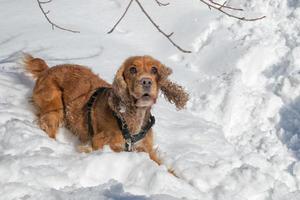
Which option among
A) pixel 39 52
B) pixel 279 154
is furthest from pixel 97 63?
pixel 279 154

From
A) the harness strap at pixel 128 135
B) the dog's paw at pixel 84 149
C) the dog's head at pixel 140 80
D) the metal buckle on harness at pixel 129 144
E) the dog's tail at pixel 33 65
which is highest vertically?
the dog's head at pixel 140 80

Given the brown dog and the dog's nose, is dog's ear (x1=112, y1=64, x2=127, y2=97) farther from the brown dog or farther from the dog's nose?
the dog's nose

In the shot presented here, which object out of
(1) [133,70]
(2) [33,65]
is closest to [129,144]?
(1) [133,70]

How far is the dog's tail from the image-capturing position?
18.3 ft

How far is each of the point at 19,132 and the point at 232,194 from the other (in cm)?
170

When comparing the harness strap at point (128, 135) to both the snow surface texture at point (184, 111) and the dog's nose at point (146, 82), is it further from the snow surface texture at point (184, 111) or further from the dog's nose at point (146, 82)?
the dog's nose at point (146, 82)

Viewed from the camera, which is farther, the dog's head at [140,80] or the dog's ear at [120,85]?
the dog's ear at [120,85]

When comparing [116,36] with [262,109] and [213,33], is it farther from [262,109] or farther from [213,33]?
[262,109]

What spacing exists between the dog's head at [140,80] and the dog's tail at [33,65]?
4.31 feet

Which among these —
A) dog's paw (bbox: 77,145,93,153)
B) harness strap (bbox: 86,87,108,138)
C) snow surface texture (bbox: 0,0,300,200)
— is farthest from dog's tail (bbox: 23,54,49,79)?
dog's paw (bbox: 77,145,93,153)

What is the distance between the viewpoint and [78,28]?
8125mm

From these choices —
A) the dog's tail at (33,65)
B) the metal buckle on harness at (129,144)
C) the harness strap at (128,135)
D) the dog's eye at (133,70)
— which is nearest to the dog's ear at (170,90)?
the dog's eye at (133,70)

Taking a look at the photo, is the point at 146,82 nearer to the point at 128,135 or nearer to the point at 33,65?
the point at 128,135

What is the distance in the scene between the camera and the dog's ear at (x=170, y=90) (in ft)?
15.4
